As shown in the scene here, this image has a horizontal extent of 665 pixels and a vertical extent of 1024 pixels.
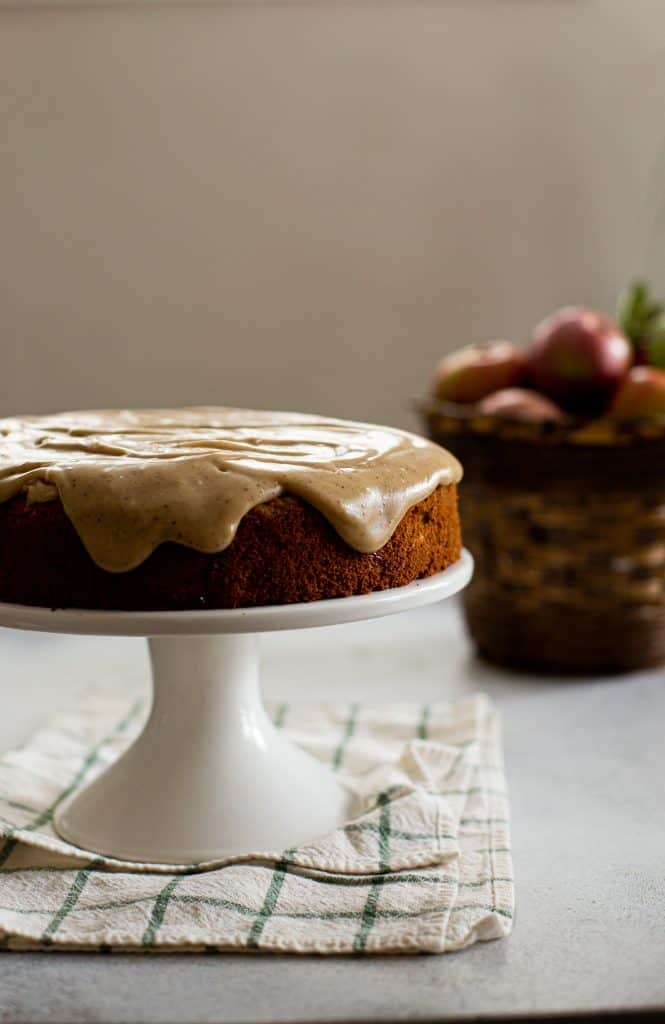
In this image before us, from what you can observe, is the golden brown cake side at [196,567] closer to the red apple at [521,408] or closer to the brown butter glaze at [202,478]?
the brown butter glaze at [202,478]

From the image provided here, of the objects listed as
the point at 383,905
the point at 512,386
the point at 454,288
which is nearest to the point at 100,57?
the point at 454,288

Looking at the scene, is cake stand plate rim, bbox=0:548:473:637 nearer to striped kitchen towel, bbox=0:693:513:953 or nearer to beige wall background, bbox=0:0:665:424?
striped kitchen towel, bbox=0:693:513:953

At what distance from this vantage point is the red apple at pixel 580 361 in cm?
144

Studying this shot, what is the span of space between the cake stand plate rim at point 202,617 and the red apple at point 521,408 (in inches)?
21.2

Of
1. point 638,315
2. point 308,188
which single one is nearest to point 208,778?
point 638,315

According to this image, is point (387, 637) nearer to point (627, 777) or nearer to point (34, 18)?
point (627, 777)

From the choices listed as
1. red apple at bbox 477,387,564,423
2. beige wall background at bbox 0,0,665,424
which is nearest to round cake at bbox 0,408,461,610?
red apple at bbox 477,387,564,423

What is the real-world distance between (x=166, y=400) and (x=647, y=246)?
2.51ft

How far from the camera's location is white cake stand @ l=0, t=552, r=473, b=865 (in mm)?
958

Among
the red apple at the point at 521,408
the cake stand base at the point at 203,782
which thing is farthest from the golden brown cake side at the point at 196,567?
the red apple at the point at 521,408

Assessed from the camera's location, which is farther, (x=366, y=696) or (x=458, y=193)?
(x=458, y=193)

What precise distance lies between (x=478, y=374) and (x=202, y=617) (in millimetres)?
735

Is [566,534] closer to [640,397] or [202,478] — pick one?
A: [640,397]

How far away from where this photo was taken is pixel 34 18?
1.88 metres
